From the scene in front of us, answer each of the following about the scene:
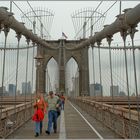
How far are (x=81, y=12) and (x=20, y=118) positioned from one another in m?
34.3

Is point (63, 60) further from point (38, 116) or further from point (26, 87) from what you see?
point (38, 116)

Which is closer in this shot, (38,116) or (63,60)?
(38,116)

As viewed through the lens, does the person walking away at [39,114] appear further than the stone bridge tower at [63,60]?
No

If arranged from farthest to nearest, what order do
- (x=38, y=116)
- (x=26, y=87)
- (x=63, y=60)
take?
(x=63, y=60) → (x=26, y=87) → (x=38, y=116)

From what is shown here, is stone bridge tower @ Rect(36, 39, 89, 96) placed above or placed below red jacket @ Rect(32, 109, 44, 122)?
above

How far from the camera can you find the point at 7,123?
35.1 feet

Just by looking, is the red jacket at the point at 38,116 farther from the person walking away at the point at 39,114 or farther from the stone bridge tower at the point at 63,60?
the stone bridge tower at the point at 63,60

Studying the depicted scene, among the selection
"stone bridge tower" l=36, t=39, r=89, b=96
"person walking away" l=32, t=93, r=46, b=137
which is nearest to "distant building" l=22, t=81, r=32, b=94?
"person walking away" l=32, t=93, r=46, b=137

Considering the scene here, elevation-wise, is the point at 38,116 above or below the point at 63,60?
below

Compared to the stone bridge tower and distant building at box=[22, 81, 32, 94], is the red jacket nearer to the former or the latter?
distant building at box=[22, 81, 32, 94]

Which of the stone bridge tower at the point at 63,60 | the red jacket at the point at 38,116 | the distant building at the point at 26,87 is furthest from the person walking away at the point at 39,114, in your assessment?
the stone bridge tower at the point at 63,60

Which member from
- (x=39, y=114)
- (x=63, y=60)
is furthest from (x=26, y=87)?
(x=63, y=60)

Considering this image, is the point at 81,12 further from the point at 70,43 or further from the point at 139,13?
the point at 139,13

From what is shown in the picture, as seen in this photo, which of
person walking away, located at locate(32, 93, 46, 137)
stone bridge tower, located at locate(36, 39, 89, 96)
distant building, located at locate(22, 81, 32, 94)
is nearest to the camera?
person walking away, located at locate(32, 93, 46, 137)
